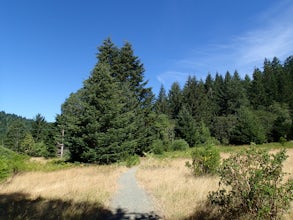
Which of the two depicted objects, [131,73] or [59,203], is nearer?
[59,203]

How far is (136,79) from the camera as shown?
36.8 meters

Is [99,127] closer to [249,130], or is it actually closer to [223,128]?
[249,130]

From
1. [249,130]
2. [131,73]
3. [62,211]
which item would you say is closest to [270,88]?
[249,130]

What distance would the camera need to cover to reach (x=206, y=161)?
1118 cm

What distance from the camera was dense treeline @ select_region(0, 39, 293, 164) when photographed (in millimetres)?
19438

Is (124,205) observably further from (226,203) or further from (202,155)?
(202,155)

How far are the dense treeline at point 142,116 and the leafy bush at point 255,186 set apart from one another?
7.14 meters

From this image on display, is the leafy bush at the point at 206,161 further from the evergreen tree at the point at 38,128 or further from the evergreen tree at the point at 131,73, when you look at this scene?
the evergreen tree at the point at 38,128

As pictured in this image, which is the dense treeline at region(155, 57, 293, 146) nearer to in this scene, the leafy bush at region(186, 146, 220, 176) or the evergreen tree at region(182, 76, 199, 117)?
the evergreen tree at region(182, 76, 199, 117)

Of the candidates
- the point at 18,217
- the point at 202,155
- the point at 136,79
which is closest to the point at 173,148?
the point at 136,79

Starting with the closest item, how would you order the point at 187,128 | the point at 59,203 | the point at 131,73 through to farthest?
the point at 59,203 → the point at 131,73 → the point at 187,128

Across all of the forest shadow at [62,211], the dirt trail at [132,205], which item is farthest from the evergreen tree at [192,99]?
the forest shadow at [62,211]

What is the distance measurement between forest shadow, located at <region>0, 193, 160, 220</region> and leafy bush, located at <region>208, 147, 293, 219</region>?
216 centimetres

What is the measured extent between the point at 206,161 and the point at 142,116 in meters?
22.8
